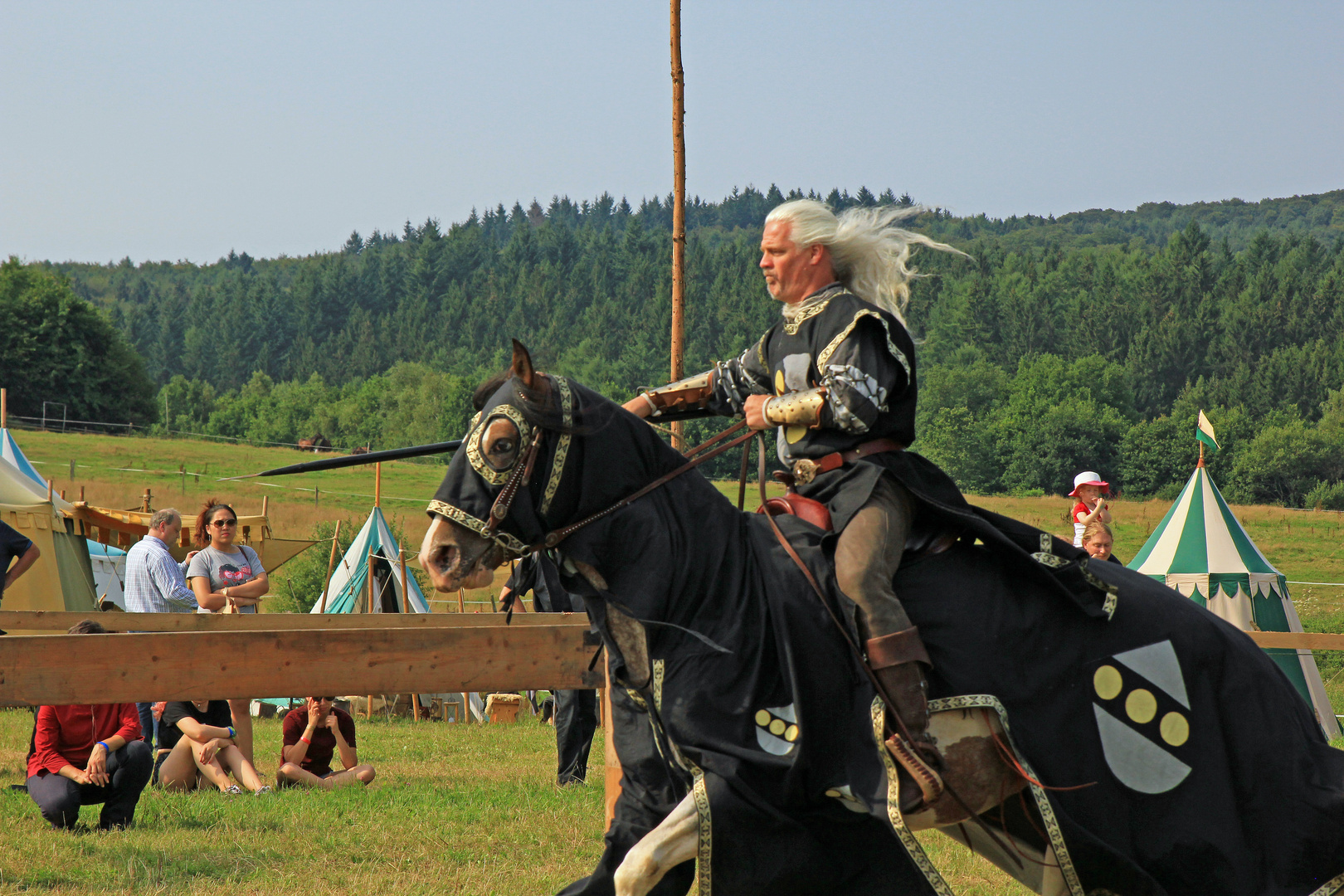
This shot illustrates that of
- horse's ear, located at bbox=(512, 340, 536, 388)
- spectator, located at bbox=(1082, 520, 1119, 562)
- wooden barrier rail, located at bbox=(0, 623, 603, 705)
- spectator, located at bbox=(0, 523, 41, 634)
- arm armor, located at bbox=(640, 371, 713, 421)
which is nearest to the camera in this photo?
horse's ear, located at bbox=(512, 340, 536, 388)

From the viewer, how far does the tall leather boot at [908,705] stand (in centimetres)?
360

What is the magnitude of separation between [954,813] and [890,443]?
3.74 feet

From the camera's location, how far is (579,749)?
31.0ft

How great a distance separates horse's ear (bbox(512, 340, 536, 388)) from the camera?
3449 mm

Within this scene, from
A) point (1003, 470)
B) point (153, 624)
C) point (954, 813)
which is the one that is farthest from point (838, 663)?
Answer: point (1003, 470)

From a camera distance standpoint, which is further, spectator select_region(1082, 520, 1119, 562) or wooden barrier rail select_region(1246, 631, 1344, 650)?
wooden barrier rail select_region(1246, 631, 1344, 650)

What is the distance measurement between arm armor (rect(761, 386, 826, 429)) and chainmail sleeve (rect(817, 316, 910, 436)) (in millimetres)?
31

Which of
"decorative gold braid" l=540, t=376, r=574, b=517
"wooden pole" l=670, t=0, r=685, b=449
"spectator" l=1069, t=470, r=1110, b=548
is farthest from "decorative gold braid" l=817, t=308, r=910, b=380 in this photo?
"spectator" l=1069, t=470, r=1110, b=548

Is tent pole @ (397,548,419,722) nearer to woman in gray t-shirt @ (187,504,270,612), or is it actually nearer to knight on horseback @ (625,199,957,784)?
woman in gray t-shirt @ (187,504,270,612)

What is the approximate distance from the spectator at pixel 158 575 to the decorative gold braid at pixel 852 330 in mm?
6386

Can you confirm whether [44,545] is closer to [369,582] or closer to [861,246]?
[369,582]

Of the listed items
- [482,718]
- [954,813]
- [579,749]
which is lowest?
[482,718]

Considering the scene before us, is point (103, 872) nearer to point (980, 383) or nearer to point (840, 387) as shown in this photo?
point (840, 387)

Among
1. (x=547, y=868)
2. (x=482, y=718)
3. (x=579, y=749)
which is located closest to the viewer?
(x=547, y=868)
